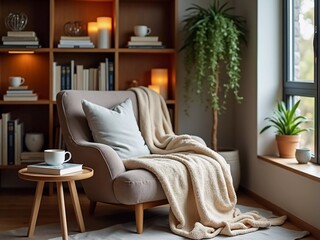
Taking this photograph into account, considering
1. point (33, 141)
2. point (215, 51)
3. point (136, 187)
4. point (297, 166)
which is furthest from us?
point (33, 141)

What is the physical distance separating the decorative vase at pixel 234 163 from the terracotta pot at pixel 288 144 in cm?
47

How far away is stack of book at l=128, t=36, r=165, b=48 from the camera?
495cm

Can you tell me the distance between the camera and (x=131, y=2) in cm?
523

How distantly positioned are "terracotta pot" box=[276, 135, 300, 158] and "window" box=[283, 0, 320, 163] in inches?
3.0

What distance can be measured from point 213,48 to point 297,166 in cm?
126

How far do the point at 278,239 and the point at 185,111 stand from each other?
1966 mm

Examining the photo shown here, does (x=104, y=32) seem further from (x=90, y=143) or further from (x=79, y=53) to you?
(x=90, y=143)

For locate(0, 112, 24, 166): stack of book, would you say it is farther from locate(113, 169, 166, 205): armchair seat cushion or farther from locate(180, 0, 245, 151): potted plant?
locate(113, 169, 166, 205): armchair seat cushion

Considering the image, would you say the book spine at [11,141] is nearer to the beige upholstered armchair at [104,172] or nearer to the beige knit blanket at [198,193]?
the beige upholstered armchair at [104,172]

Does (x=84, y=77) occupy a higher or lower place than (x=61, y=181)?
higher

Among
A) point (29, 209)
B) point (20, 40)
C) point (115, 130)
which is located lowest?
point (29, 209)

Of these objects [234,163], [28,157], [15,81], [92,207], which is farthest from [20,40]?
[234,163]

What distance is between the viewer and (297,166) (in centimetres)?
400

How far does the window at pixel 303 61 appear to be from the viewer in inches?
161
